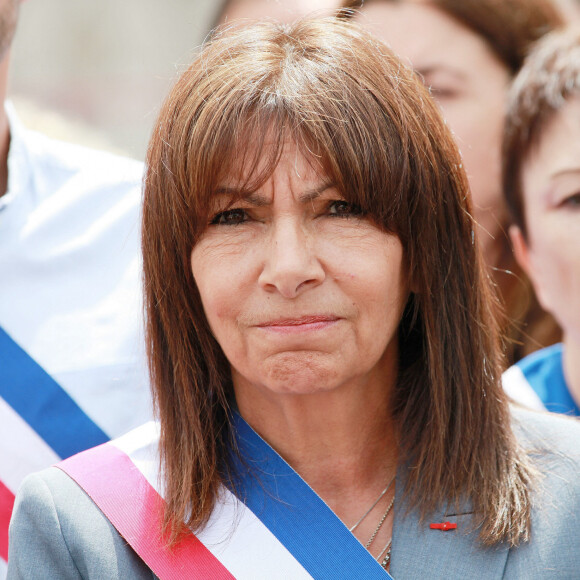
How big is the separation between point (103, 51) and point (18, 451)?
5.65 meters

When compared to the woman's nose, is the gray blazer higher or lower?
lower

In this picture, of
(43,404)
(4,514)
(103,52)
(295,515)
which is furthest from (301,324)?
(103,52)

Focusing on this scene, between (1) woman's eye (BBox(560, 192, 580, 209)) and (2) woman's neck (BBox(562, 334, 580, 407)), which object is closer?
(1) woman's eye (BBox(560, 192, 580, 209))

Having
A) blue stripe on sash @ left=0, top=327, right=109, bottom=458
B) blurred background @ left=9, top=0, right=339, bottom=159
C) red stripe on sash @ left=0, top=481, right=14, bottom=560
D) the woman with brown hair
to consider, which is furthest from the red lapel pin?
blurred background @ left=9, top=0, right=339, bottom=159

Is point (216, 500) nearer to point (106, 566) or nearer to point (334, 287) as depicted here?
point (106, 566)

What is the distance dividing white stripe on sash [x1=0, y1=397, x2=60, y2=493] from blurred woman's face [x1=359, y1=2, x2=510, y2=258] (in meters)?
1.86

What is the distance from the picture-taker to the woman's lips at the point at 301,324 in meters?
2.05

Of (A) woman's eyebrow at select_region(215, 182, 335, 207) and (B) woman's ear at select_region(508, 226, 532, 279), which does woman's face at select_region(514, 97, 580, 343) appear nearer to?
(B) woman's ear at select_region(508, 226, 532, 279)

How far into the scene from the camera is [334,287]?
206 centimetres

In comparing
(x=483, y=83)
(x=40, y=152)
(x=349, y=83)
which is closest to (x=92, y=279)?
(x=40, y=152)

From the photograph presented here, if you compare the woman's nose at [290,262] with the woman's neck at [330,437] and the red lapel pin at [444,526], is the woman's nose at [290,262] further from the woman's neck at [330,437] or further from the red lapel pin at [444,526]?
the red lapel pin at [444,526]

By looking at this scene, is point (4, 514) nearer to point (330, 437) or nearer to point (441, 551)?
point (330, 437)

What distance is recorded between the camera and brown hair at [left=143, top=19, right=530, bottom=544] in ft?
6.70

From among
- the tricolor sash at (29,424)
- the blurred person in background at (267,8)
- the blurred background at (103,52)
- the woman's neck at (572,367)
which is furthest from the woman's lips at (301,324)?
the blurred background at (103,52)
